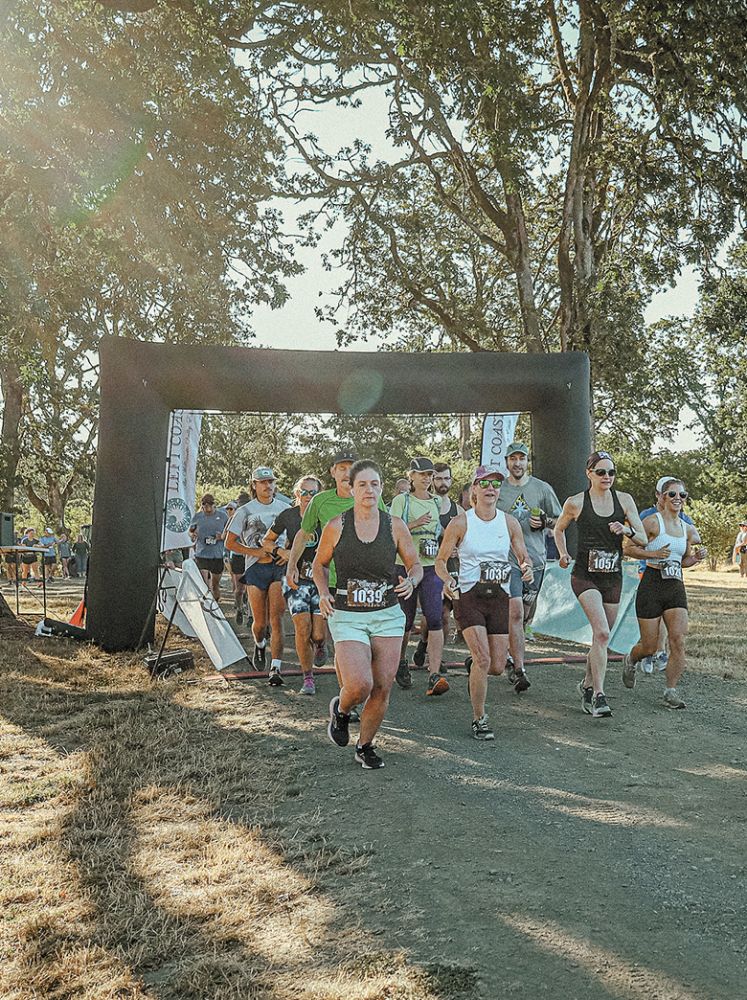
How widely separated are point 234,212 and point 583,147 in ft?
23.8

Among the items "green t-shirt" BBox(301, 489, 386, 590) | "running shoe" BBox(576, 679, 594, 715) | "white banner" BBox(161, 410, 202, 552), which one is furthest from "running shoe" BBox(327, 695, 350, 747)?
"white banner" BBox(161, 410, 202, 552)

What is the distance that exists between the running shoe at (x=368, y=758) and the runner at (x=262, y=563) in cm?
293

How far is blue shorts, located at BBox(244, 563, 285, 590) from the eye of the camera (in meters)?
8.91

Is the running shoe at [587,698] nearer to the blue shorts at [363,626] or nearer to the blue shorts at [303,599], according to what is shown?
the blue shorts at [363,626]

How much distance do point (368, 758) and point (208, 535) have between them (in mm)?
8515

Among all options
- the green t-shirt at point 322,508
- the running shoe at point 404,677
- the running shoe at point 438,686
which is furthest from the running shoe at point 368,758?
the running shoe at point 404,677

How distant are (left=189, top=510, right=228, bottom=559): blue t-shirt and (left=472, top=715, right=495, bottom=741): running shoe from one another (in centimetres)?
790

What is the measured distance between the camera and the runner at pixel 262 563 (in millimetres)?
8820

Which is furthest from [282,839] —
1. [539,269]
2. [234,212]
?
[539,269]

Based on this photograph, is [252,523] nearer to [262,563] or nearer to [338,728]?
[262,563]

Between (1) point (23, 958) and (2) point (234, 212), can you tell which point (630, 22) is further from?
(1) point (23, 958)

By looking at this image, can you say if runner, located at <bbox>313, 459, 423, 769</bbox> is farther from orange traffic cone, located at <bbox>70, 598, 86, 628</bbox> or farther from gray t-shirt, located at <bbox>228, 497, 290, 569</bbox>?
orange traffic cone, located at <bbox>70, 598, 86, 628</bbox>

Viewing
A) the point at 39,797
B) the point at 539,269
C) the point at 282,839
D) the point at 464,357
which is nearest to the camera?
the point at 282,839

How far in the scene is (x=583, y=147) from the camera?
1812 centimetres
